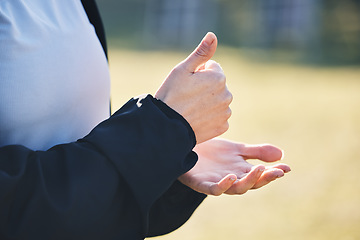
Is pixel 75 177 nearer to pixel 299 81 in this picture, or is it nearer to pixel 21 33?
pixel 21 33

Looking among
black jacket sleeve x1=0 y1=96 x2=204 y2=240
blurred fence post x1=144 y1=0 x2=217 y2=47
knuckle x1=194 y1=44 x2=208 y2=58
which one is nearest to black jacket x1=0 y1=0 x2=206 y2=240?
black jacket sleeve x1=0 y1=96 x2=204 y2=240

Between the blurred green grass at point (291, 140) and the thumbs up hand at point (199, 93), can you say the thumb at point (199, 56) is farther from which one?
the blurred green grass at point (291, 140)

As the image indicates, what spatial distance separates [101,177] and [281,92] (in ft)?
18.7

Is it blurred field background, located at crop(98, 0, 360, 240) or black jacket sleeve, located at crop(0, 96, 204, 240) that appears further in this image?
blurred field background, located at crop(98, 0, 360, 240)

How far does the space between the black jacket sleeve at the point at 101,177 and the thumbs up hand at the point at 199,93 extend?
0.02 metres

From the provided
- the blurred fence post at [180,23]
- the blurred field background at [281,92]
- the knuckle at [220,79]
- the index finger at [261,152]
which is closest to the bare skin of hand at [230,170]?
the index finger at [261,152]

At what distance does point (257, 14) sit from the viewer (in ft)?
34.3

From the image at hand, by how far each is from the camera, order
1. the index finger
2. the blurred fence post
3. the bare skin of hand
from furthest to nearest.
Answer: the blurred fence post
the index finger
the bare skin of hand

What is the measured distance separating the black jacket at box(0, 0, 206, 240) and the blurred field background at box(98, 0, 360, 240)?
6.69ft

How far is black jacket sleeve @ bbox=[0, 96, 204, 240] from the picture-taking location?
0.67 meters

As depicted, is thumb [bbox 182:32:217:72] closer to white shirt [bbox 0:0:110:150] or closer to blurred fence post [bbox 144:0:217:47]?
white shirt [bbox 0:0:110:150]

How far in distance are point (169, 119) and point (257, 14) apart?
1009 cm

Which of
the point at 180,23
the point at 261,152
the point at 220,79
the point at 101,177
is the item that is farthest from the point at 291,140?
the point at 180,23

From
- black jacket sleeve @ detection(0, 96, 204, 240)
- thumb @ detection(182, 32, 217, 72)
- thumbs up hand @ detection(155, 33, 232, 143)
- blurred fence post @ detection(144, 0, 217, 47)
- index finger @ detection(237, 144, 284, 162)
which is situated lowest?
blurred fence post @ detection(144, 0, 217, 47)
